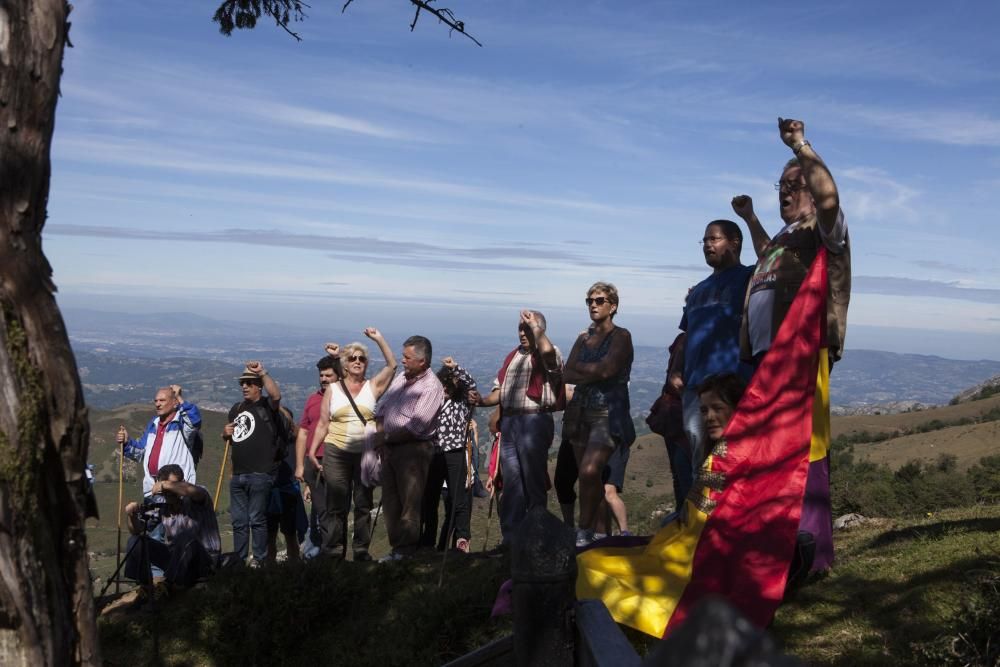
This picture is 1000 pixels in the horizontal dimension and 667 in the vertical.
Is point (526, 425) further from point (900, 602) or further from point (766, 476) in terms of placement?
point (900, 602)

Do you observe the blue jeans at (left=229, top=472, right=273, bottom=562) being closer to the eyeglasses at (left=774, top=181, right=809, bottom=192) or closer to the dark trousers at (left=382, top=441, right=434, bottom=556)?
the dark trousers at (left=382, top=441, right=434, bottom=556)

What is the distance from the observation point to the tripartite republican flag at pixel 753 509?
4.50m

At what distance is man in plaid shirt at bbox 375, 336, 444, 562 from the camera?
7.70 meters

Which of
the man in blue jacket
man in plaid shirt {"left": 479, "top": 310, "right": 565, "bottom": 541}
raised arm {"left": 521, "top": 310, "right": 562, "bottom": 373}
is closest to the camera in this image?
raised arm {"left": 521, "top": 310, "right": 562, "bottom": 373}

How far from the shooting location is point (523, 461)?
7262 millimetres

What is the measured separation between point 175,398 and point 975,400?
61.2 metres

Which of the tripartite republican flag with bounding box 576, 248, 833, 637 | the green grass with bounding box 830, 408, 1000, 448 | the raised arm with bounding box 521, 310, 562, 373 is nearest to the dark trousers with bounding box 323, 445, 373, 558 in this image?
the raised arm with bounding box 521, 310, 562, 373

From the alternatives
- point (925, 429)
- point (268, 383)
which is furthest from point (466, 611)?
point (925, 429)

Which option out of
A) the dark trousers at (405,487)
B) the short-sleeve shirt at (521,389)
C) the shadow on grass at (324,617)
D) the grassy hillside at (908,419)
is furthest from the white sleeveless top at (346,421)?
the grassy hillside at (908,419)

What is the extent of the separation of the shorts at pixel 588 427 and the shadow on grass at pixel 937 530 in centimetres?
207

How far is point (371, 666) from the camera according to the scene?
5.89 m

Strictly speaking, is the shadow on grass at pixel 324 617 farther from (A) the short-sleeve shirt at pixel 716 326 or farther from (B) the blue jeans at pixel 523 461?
(A) the short-sleeve shirt at pixel 716 326

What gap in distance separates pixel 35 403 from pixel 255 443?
5.59 meters

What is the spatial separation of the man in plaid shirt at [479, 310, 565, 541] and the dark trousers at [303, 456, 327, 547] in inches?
91.5
